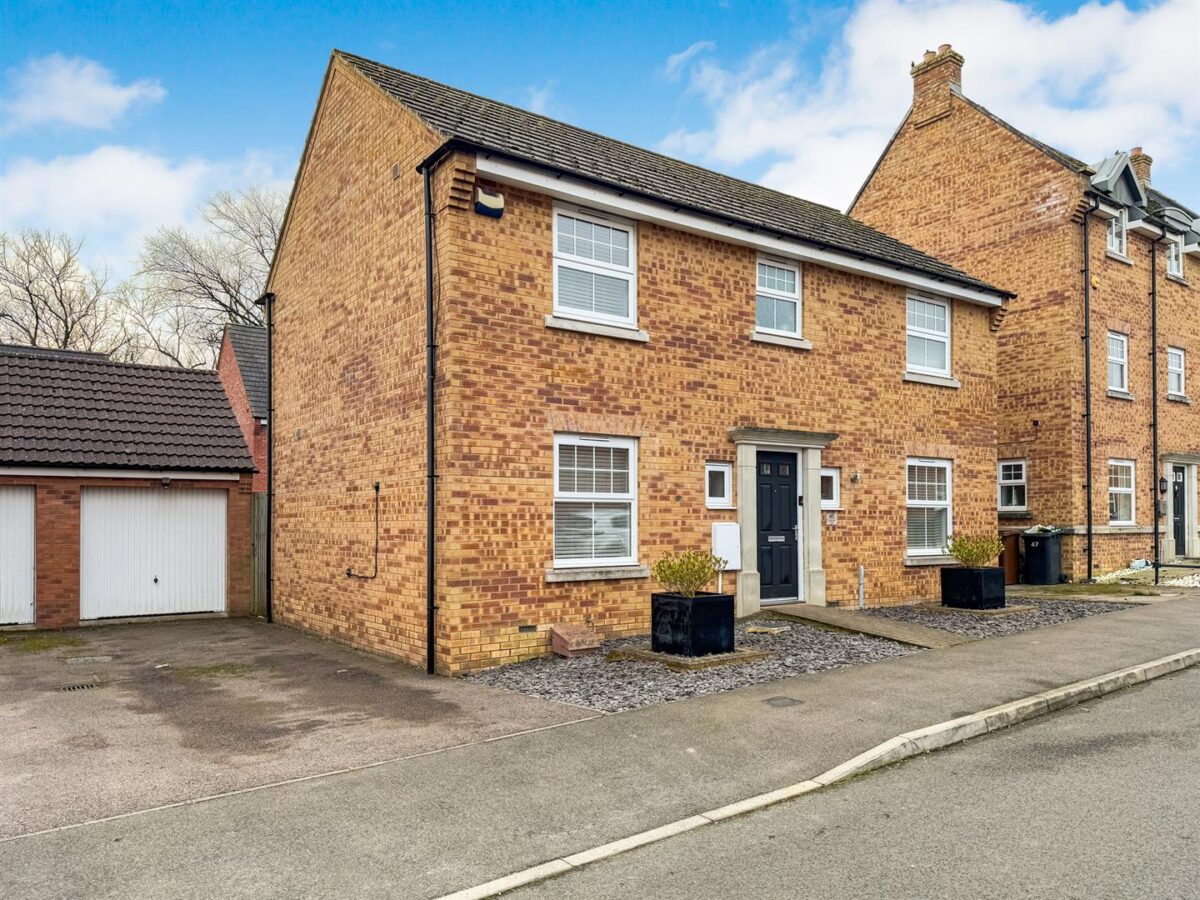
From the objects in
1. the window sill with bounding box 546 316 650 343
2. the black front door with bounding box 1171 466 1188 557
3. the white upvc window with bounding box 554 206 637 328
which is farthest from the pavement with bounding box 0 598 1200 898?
the black front door with bounding box 1171 466 1188 557

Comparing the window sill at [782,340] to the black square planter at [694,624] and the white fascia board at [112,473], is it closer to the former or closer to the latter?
the black square planter at [694,624]

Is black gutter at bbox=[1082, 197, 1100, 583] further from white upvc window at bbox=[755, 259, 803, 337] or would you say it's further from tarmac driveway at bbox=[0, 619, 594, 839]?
tarmac driveway at bbox=[0, 619, 594, 839]

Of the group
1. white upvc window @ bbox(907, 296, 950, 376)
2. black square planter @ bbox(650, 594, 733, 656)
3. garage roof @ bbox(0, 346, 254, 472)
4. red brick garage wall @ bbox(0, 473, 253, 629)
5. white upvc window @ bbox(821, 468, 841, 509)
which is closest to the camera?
black square planter @ bbox(650, 594, 733, 656)

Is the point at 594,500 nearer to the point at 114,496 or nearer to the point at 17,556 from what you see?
the point at 114,496

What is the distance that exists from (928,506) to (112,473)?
518 inches

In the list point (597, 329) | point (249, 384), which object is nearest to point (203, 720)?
point (597, 329)

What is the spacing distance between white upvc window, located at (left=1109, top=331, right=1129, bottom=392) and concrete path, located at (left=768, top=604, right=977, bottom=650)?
11351 millimetres

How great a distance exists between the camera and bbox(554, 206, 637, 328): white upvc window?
1063 centimetres

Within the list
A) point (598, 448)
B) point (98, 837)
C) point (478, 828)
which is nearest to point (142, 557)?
point (598, 448)

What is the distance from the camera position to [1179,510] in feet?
72.3

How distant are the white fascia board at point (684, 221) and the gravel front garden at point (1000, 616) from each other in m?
5.10

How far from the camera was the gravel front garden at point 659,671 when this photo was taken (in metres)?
8.16

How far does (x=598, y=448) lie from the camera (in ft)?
35.4

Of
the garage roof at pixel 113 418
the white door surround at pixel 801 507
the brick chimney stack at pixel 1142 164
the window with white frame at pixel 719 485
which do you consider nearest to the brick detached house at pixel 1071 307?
the brick chimney stack at pixel 1142 164
